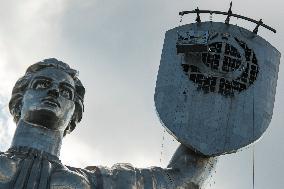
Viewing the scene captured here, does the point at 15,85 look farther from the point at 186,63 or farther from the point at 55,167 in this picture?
the point at 186,63

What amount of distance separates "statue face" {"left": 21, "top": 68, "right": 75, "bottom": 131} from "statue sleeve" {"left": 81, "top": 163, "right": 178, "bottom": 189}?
40.0 inches

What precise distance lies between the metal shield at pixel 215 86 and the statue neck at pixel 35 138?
6.24 feet

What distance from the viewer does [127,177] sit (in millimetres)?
14273

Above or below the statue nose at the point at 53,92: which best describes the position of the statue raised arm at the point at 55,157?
below

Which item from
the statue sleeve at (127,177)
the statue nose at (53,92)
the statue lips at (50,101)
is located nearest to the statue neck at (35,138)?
the statue lips at (50,101)

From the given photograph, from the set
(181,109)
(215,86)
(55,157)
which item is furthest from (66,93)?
(215,86)

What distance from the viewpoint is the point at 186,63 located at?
15414mm

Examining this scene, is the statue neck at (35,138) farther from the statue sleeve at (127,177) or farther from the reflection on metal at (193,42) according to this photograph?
the reflection on metal at (193,42)

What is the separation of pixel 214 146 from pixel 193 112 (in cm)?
76

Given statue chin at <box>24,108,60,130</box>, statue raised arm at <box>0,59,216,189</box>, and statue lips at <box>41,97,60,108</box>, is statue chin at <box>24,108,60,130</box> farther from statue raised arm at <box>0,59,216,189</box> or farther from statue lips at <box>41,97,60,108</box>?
statue lips at <box>41,97,60,108</box>

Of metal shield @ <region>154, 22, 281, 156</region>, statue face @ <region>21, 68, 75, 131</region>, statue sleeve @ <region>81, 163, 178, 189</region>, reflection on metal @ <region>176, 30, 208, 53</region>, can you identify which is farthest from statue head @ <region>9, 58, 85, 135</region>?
reflection on metal @ <region>176, 30, 208, 53</region>

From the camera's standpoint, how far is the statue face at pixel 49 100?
47.7 feet

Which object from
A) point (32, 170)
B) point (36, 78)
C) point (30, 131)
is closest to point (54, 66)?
point (36, 78)

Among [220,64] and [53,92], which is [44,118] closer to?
[53,92]
